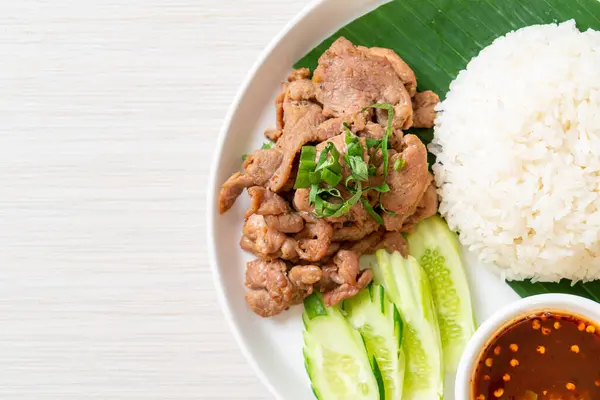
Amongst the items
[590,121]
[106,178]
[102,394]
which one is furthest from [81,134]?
[590,121]

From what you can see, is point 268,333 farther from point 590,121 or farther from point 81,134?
point 590,121

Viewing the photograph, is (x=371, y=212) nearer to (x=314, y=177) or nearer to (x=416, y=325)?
(x=314, y=177)

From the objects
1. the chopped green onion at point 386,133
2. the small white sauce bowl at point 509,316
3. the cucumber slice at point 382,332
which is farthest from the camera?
the cucumber slice at point 382,332

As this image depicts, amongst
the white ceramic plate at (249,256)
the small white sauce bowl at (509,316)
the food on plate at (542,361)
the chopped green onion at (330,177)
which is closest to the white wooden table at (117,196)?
the white ceramic plate at (249,256)

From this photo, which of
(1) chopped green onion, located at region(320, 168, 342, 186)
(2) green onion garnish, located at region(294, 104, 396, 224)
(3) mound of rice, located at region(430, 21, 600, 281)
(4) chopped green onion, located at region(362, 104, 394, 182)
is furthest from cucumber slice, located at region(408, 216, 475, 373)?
(1) chopped green onion, located at region(320, 168, 342, 186)

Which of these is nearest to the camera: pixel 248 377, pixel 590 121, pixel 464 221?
pixel 590 121

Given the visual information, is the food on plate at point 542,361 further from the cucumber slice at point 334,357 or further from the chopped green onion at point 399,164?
the chopped green onion at point 399,164

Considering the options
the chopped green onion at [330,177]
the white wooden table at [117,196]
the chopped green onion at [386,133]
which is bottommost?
the white wooden table at [117,196]
